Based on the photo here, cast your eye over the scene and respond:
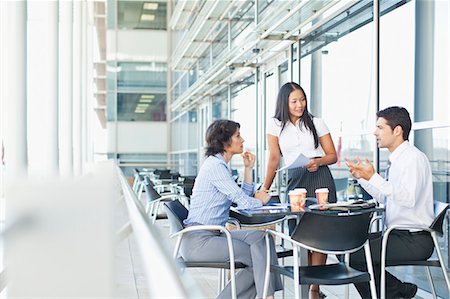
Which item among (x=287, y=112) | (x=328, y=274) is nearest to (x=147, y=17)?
(x=287, y=112)

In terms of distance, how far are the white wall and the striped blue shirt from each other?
1402cm

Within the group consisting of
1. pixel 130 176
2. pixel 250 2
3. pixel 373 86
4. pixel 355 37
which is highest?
pixel 250 2

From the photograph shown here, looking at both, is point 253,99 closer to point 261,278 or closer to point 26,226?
point 261,278

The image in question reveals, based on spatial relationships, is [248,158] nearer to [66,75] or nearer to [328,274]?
Result: [328,274]

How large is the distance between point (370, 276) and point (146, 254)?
2.33 metres

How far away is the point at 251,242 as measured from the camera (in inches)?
124

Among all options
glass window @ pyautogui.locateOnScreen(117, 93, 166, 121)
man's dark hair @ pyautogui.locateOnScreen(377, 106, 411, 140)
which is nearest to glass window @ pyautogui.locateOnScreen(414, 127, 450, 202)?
man's dark hair @ pyautogui.locateOnScreen(377, 106, 411, 140)

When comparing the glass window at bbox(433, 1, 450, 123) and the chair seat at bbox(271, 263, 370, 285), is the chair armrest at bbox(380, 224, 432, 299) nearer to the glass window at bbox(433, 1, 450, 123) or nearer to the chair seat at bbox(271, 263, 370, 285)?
the chair seat at bbox(271, 263, 370, 285)

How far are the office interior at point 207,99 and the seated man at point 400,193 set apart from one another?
2.33 ft

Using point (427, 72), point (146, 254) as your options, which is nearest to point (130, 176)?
point (427, 72)

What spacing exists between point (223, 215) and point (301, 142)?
72 cm

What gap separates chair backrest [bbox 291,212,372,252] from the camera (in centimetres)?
269

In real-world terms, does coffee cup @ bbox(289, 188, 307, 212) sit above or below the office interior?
below

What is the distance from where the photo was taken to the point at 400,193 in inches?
120
